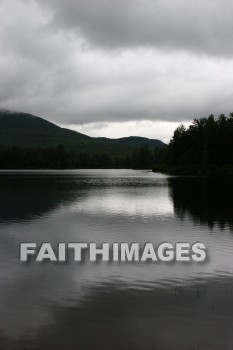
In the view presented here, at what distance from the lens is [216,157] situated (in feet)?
445

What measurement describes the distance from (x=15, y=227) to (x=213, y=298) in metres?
20.6

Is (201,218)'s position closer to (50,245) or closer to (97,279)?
(50,245)

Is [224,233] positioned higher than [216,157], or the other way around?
[216,157]

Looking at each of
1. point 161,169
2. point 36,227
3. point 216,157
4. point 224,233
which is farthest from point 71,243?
point 161,169

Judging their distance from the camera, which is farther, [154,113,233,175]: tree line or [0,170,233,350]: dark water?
[154,113,233,175]: tree line

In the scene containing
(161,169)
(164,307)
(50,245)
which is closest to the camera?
(164,307)

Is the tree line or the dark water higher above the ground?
the tree line

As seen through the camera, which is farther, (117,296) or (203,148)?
(203,148)

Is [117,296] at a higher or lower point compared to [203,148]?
lower

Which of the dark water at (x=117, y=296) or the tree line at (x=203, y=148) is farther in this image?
the tree line at (x=203, y=148)

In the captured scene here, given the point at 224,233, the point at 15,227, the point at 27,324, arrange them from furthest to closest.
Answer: the point at 15,227, the point at 224,233, the point at 27,324

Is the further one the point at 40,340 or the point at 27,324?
the point at 27,324

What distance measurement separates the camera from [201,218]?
38.3m

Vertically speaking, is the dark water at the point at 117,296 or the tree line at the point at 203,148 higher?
the tree line at the point at 203,148
